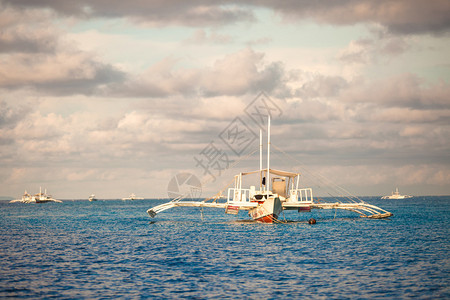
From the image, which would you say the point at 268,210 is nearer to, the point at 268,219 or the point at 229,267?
the point at 268,219

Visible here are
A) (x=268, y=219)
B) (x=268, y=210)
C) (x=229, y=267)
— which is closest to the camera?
(x=229, y=267)

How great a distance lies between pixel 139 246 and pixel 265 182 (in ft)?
127

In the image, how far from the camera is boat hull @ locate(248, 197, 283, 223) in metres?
80.8

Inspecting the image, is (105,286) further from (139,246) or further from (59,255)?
(139,246)

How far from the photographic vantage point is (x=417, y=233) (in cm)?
7131

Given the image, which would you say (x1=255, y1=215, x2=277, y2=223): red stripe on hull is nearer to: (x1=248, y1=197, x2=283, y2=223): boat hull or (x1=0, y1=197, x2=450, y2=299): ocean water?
(x1=248, y1=197, x2=283, y2=223): boat hull

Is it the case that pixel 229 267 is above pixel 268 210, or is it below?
below

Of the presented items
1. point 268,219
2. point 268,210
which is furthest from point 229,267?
point 268,219

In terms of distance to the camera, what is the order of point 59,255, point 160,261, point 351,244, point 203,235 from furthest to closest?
point 203,235, point 351,244, point 59,255, point 160,261

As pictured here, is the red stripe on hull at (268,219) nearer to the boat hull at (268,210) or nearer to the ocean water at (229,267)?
the boat hull at (268,210)

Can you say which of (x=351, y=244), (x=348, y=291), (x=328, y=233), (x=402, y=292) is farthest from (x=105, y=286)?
(x=328, y=233)

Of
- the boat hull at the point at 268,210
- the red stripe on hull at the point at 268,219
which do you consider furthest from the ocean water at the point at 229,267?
the red stripe on hull at the point at 268,219

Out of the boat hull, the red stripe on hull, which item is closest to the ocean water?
the boat hull

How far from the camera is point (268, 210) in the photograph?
270ft
